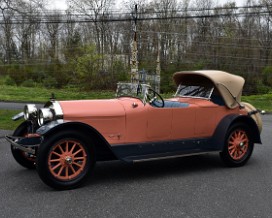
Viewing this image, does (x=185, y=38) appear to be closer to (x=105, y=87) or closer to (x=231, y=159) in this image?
(x=105, y=87)

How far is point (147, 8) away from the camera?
39.2m

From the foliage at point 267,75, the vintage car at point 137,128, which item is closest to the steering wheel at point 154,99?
the vintage car at point 137,128

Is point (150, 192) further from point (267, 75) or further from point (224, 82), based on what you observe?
point (267, 75)

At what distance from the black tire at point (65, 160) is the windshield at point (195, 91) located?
7.92 feet

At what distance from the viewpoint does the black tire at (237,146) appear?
19.9ft

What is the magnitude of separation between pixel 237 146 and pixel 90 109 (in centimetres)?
275

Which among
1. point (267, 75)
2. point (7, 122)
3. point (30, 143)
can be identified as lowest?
point (7, 122)

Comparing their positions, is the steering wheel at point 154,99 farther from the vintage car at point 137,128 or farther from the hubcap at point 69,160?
the hubcap at point 69,160

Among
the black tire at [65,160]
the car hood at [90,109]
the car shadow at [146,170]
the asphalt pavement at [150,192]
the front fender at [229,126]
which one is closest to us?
the asphalt pavement at [150,192]

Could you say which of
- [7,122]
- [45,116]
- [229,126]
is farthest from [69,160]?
[7,122]

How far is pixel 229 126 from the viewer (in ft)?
19.9

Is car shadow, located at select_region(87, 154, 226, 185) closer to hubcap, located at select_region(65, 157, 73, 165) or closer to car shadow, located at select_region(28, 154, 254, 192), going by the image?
car shadow, located at select_region(28, 154, 254, 192)

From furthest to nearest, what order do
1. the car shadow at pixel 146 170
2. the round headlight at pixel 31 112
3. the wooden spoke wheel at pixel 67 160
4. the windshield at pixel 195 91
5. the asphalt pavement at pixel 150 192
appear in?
the windshield at pixel 195 91
the round headlight at pixel 31 112
the car shadow at pixel 146 170
the wooden spoke wheel at pixel 67 160
the asphalt pavement at pixel 150 192

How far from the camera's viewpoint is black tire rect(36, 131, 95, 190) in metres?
4.60
